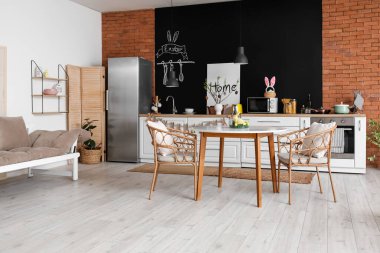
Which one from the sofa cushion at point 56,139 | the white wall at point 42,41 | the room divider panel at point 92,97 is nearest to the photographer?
the sofa cushion at point 56,139

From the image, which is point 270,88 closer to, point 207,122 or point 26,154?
point 207,122

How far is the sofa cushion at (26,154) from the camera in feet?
15.5

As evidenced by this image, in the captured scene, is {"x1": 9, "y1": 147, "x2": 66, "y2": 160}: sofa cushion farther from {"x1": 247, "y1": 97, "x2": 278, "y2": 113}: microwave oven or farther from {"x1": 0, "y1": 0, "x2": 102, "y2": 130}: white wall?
{"x1": 247, "y1": 97, "x2": 278, "y2": 113}: microwave oven

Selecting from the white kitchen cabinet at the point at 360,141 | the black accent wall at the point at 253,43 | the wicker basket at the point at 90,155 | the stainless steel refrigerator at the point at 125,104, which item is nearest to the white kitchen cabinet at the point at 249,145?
the white kitchen cabinet at the point at 360,141

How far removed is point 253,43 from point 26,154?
4.51 m

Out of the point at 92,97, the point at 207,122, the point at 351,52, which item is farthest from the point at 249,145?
the point at 92,97

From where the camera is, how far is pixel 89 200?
4.71 m

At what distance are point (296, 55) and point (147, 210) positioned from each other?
14.6 ft

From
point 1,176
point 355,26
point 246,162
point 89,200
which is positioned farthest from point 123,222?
point 355,26

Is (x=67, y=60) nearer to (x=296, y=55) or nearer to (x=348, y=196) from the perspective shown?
(x=296, y=55)

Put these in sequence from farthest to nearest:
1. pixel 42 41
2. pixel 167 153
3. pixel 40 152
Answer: pixel 42 41
pixel 40 152
pixel 167 153

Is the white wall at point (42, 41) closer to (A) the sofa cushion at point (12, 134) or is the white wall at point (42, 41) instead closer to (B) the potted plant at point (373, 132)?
(A) the sofa cushion at point (12, 134)

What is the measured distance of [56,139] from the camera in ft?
19.1

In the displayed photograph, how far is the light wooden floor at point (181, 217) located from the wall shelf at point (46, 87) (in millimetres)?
1462
